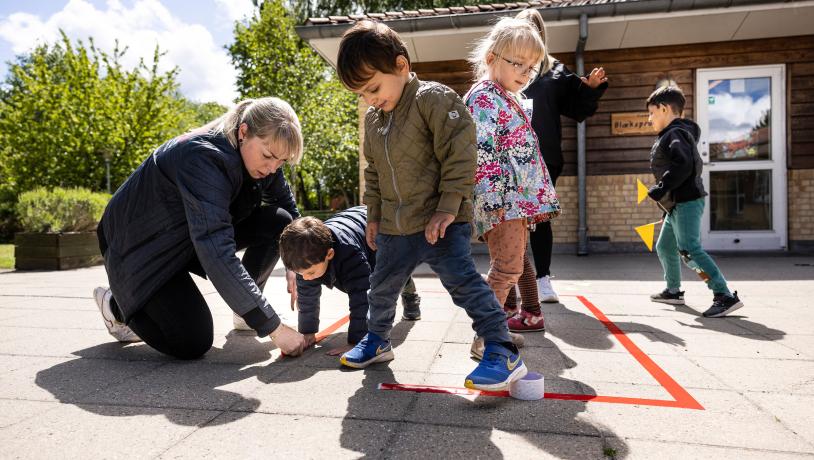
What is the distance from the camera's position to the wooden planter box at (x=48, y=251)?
281 inches

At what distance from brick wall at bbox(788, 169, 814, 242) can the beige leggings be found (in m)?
6.96

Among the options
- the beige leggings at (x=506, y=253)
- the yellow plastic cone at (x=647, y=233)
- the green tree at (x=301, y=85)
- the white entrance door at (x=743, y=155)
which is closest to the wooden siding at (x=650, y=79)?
the white entrance door at (x=743, y=155)

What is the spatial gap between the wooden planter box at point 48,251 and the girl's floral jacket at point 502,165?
6.67 meters

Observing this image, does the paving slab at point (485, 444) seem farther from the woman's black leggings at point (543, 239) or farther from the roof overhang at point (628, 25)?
the roof overhang at point (628, 25)

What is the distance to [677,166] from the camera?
3.64 meters

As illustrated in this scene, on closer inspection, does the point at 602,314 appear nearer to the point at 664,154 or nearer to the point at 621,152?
the point at 664,154

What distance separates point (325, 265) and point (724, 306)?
100 inches

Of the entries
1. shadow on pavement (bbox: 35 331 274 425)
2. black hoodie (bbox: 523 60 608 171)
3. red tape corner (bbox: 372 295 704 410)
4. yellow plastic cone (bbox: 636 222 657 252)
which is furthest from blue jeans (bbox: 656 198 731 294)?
shadow on pavement (bbox: 35 331 274 425)

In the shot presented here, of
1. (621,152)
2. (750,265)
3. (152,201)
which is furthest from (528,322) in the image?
(621,152)

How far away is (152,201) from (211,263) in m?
→ 0.51

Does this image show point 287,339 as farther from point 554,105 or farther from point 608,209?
point 608,209

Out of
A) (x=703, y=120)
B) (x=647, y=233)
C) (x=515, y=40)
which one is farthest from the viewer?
(x=703, y=120)

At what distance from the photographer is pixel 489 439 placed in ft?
5.23

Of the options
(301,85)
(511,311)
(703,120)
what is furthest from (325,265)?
(301,85)
